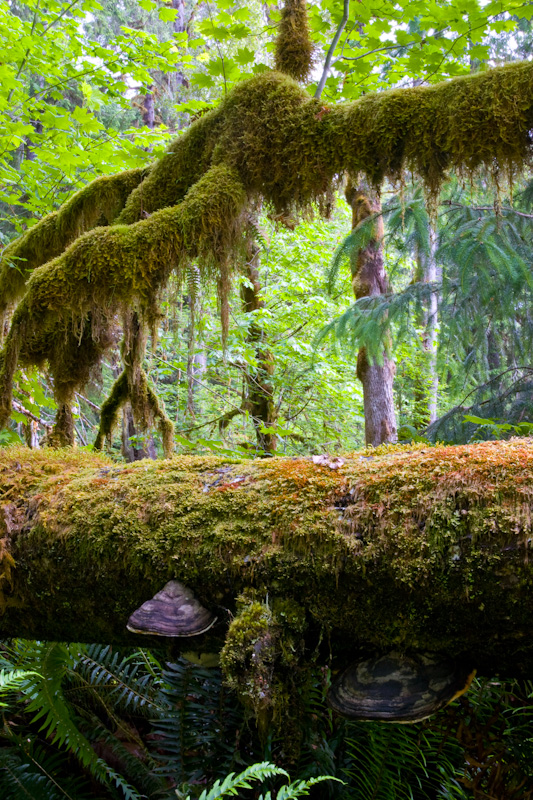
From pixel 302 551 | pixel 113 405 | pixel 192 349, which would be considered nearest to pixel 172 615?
pixel 302 551

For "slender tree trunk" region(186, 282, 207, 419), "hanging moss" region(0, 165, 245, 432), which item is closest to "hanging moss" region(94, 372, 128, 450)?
"slender tree trunk" region(186, 282, 207, 419)

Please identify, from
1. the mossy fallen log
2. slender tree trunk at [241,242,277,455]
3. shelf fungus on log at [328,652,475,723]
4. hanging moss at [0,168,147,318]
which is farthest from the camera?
slender tree trunk at [241,242,277,455]

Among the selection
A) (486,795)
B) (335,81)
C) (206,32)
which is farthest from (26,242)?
(486,795)

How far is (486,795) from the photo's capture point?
178 cm

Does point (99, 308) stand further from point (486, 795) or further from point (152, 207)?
point (486, 795)

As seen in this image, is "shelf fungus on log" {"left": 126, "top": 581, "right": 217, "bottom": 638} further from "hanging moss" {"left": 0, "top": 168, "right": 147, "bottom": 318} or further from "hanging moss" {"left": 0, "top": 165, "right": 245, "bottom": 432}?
"hanging moss" {"left": 0, "top": 168, "right": 147, "bottom": 318}

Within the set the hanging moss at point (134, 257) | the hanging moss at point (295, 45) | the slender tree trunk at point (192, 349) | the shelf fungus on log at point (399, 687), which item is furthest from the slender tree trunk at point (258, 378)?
the shelf fungus on log at point (399, 687)

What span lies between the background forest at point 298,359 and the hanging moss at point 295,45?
0.39 feet

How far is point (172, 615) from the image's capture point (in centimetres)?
182

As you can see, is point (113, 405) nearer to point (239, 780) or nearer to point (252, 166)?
point (252, 166)

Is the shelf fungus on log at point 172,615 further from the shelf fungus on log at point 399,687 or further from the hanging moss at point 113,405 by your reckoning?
the hanging moss at point 113,405

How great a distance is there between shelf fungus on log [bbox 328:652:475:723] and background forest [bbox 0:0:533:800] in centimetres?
26

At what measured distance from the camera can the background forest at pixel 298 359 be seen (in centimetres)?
214

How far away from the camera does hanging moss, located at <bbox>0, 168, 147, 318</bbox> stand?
396 centimetres
